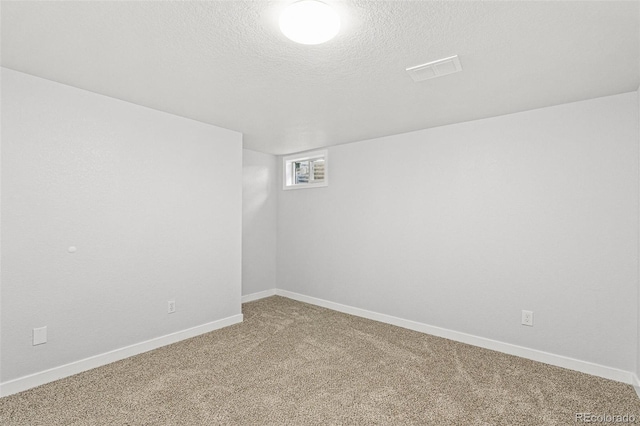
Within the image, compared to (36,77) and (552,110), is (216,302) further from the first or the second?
(552,110)

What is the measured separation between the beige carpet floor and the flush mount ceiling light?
2.26 metres

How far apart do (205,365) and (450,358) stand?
86.7 inches

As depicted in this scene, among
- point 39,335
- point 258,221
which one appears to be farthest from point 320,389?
point 258,221

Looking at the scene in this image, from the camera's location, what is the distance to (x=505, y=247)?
10.1 ft

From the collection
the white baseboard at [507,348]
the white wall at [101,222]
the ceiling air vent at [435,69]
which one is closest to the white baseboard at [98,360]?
the white wall at [101,222]

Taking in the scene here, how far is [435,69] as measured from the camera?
2.15 metres

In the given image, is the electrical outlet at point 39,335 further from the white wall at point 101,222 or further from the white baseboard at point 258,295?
the white baseboard at point 258,295

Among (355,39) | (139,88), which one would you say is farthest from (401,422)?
(139,88)

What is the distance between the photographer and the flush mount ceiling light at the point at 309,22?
1515 millimetres

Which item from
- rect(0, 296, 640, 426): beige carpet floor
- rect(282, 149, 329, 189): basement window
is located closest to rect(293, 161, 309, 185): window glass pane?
rect(282, 149, 329, 189): basement window

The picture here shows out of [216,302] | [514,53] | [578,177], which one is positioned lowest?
[216,302]

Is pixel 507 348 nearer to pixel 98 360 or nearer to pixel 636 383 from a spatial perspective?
pixel 636 383

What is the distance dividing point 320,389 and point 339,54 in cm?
234

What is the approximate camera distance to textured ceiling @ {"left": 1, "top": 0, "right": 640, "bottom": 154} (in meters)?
1.57
